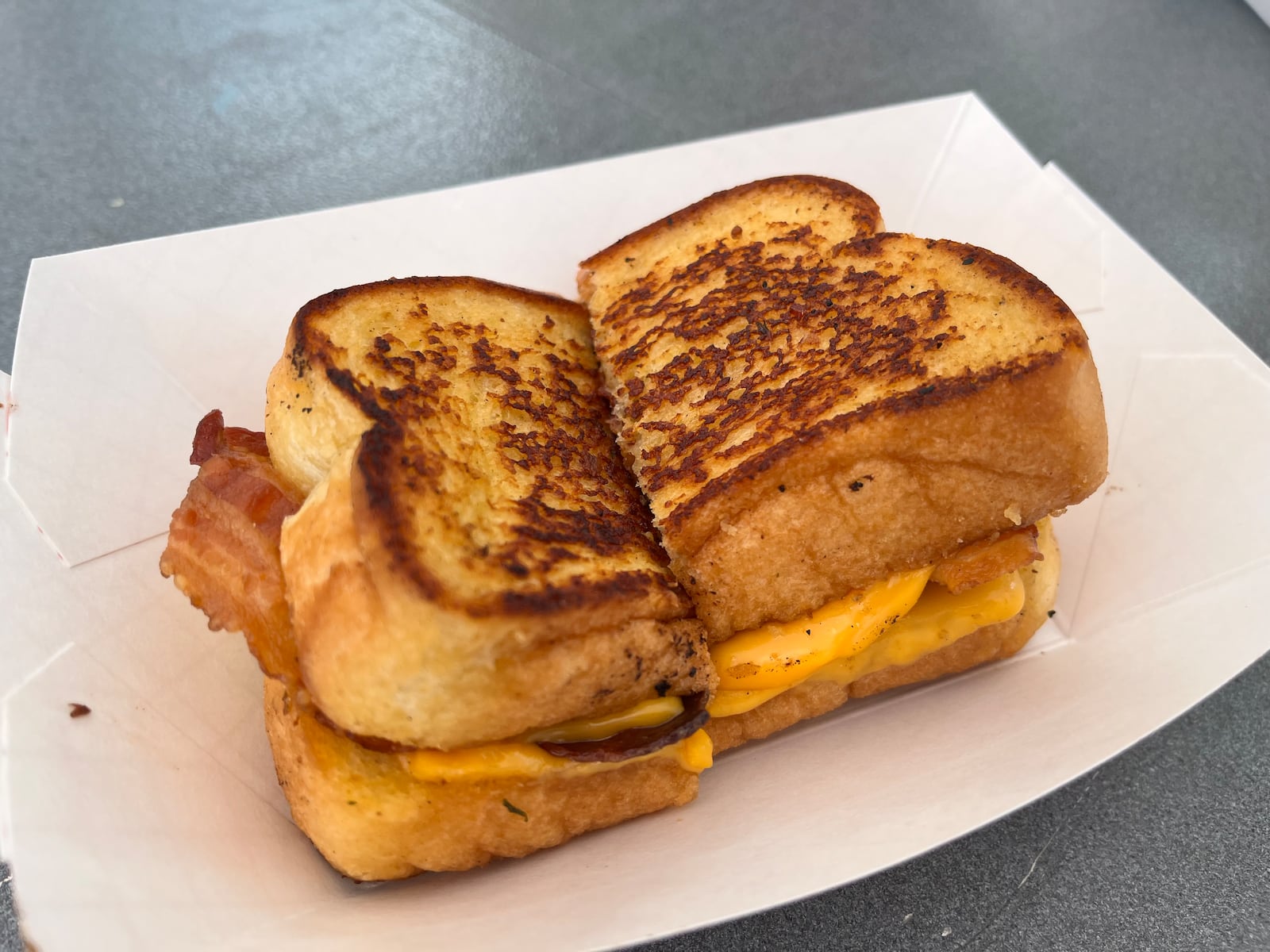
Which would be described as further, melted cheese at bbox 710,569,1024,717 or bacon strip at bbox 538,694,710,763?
melted cheese at bbox 710,569,1024,717

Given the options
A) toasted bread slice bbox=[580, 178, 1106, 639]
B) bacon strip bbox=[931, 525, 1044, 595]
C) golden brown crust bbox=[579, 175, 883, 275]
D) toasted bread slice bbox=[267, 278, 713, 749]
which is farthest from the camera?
golden brown crust bbox=[579, 175, 883, 275]

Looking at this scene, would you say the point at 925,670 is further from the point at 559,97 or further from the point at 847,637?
the point at 559,97

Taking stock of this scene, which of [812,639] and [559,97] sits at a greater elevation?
[559,97]

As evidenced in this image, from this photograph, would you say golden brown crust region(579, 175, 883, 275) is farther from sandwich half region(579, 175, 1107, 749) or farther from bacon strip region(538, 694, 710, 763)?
bacon strip region(538, 694, 710, 763)

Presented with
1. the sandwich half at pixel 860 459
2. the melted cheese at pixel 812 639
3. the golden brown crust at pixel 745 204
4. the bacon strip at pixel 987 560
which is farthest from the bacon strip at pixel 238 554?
the bacon strip at pixel 987 560

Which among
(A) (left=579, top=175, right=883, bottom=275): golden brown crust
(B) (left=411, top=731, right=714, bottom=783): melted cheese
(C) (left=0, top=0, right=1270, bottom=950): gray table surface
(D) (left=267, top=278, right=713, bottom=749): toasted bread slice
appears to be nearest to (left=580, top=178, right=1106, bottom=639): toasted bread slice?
(D) (left=267, top=278, right=713, bottom=749): toasted bread slice

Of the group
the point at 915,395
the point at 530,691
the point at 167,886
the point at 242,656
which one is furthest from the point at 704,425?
the point at 167,886

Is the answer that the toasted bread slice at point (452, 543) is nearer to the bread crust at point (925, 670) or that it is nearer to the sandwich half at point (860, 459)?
the sandwich half at point (860, 459)

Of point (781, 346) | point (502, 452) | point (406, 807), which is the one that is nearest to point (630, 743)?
point (406, 807)
